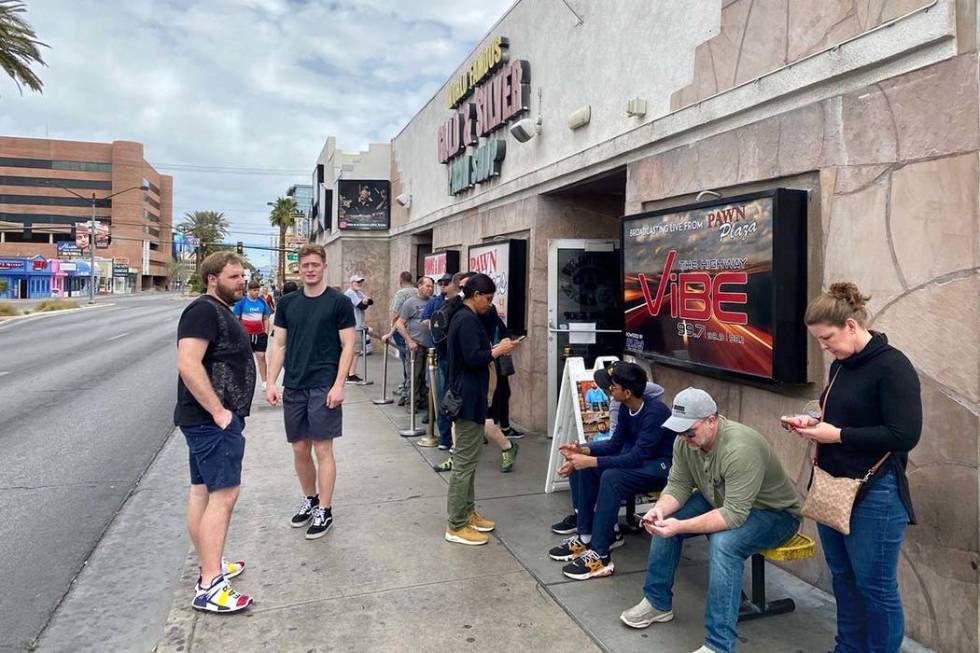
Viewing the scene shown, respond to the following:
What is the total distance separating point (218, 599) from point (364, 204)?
555 inches

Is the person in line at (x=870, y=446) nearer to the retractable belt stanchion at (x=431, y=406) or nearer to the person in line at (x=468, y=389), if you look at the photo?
the person in line at (x=468, y=389)

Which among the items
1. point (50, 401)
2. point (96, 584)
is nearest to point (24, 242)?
point (50, 401)

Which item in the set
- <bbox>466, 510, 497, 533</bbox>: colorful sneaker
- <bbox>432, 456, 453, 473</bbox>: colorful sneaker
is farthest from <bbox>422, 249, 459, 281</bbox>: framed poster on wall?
<bbox>466, 510, 497, 533</bbox>: colorful sneaker

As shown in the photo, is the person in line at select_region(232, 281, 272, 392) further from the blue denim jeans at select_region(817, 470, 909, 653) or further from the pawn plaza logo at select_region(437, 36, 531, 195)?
the blue denim jeans at select_region(817, 470, 909, 653)

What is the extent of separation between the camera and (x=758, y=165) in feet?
13.9

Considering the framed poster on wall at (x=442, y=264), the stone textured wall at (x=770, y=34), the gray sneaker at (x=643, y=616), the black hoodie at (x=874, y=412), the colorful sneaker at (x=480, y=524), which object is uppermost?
the stone textured wall at (x=770, y=34)

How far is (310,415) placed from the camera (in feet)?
15.2

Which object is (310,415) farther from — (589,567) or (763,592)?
(763,592)

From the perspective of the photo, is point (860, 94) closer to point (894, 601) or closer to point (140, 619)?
point (894, 601)

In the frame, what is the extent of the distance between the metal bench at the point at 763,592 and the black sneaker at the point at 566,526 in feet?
4.33

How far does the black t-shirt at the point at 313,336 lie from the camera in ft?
15.2

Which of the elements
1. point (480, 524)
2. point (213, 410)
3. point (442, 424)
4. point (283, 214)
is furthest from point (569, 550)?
point (283, 214)

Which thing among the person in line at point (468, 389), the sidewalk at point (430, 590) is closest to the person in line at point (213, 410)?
the sidewalk at point (430, 590)

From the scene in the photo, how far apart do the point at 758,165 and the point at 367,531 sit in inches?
145
